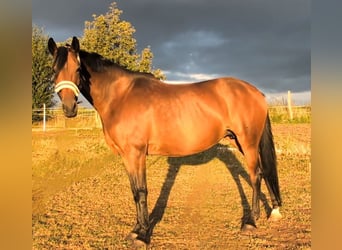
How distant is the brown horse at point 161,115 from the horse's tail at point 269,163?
175 mm

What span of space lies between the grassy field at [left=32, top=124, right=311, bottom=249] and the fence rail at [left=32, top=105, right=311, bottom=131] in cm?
241

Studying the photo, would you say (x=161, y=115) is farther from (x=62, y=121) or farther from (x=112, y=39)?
(x=62, y=121)

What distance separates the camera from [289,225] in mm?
4609

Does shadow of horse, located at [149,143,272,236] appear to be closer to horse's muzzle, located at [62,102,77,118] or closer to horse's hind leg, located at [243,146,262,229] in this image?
horse's hind leg, located at [243,146,262,229]

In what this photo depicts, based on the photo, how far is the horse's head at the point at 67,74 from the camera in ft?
11.3

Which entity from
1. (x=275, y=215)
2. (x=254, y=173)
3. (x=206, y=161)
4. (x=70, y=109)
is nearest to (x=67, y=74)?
(x=70, y=109)

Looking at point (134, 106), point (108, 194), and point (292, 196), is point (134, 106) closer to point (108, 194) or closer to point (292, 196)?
point (108, 194)

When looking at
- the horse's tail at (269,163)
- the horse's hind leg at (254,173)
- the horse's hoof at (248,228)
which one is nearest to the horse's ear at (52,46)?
the horse's hind leg at (254,173)

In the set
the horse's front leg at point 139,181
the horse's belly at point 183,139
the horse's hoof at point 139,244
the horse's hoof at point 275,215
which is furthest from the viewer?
the horse's hoof at point 275,215

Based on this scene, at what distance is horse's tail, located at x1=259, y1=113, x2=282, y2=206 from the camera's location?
496cm

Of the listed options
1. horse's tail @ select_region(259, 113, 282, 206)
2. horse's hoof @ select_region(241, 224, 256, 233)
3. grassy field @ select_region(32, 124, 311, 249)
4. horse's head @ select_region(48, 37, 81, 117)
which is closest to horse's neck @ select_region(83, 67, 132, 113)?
horse's head @ select_region(48, 37, 81, 117)

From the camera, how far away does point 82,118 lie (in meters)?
15.9

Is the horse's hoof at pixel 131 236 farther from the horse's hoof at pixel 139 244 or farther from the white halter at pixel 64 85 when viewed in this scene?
the white halter at pixel 64 85

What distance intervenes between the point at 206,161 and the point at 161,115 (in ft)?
21.5
